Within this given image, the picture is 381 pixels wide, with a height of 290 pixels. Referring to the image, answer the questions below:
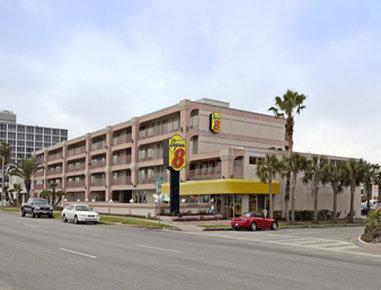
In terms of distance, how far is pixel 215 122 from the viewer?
2135 inches

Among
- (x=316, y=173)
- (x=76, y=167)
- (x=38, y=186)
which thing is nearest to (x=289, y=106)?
(x=316, y=173)

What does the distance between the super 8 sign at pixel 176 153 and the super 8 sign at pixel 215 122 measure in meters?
10.5

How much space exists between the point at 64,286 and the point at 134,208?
3763 centimetres

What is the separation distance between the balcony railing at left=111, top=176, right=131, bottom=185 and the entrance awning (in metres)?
17.0

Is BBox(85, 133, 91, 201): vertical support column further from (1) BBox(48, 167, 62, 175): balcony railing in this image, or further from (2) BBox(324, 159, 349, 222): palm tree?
(2) BBox(324, 159, 349, 222): palm tree

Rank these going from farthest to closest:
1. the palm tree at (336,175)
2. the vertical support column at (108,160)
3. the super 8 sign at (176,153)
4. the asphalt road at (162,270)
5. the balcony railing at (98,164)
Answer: the balcony railing at (98,164) < the vertical support column at (108,160) < the palm tree at (336,175) < the super 8 sign at (176,153) < the asphalt road at (162,270)

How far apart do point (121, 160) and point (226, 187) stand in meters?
26.6

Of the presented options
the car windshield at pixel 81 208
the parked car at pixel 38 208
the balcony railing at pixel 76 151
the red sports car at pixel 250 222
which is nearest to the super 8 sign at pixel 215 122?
the red sports car at pixel 250 222

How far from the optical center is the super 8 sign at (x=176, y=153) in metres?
43.0

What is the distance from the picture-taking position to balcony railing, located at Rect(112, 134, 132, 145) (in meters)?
67.8

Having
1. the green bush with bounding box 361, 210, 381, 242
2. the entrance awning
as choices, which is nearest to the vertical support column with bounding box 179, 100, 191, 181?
the entrance awning

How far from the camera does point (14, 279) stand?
1068cm

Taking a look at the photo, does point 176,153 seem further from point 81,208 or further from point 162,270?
point 162,270

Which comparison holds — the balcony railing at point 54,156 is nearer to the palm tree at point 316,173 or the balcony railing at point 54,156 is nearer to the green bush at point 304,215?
the green bush at point 304,215
